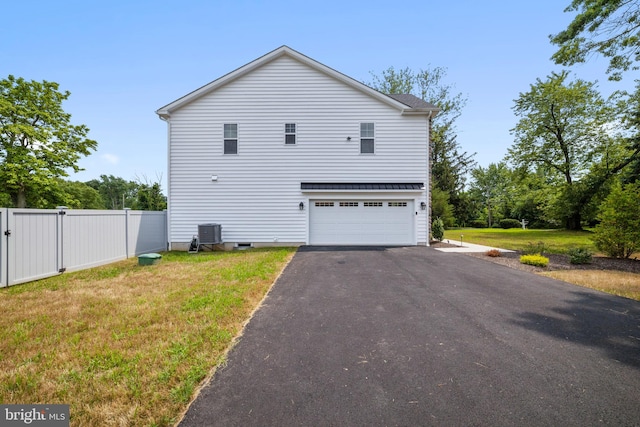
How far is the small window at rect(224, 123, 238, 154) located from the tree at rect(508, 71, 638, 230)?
25229 mm

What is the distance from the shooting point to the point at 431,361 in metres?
2.79

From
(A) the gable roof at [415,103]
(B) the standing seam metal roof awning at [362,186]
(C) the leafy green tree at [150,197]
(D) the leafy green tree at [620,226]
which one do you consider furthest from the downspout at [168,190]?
(D) the leafy green tree at [620,226]

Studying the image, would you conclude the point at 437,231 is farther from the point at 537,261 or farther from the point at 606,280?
the point at 606,280

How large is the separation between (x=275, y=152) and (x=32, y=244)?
26.4ft

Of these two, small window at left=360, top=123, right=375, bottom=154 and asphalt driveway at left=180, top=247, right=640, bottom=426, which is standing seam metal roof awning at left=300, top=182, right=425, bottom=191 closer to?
small window at left=360, top=123, right=375, bottom=154

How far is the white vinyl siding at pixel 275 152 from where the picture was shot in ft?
38.1

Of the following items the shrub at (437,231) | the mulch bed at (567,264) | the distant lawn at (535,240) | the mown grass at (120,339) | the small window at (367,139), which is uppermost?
the small window at (367,139)

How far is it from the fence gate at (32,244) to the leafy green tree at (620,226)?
55.6ft

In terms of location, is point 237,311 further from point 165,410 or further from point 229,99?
point 229,99

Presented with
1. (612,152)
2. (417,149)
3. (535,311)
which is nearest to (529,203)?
(612,152)

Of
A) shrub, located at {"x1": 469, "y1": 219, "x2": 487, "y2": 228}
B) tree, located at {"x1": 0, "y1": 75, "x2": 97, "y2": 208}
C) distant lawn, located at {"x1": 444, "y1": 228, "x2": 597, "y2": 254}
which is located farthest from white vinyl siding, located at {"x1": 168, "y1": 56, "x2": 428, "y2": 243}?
shrub, located at {"x1": 469, "y1": 219, "x2": 487, "y2": 228}

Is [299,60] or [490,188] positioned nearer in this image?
[299,60]

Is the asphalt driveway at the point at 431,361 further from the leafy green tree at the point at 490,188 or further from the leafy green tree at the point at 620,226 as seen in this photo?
the leafy green tree at the point at 490,188

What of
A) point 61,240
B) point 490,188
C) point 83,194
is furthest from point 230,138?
point 83,194
